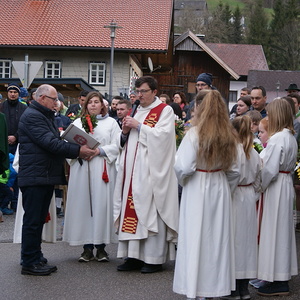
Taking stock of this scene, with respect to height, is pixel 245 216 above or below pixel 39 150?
below

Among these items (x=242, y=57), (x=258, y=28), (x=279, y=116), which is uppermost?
(x=258, y=28)

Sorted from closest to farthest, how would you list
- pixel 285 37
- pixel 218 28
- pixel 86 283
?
1. pixel 86 283
2. pixel 285 37
3. pixel 218 28

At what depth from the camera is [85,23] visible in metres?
41.6

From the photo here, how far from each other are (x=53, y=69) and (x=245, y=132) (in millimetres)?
34696

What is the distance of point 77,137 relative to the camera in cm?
855

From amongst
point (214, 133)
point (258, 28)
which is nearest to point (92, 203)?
point (214, 133)

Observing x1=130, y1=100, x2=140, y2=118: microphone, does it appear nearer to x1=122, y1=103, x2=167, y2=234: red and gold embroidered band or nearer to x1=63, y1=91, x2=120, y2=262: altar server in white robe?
x1=122, y1=103, x2=167, y2=234: red and gold embroidered band

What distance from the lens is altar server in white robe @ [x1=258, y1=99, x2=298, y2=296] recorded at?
7.34 meters

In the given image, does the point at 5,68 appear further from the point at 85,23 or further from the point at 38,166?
the point at 38,166

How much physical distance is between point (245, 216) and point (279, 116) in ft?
3.73

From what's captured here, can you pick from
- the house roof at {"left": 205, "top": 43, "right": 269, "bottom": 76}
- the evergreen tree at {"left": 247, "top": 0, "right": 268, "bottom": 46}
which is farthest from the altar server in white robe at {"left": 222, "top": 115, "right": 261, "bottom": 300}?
the evergreen tree at {"left": 247, "top": 0, "right": 268, "bottom": 46}

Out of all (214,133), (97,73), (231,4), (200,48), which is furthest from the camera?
(231,4)

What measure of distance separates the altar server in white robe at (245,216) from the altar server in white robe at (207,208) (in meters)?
0.32

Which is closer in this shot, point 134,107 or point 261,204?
point 261,204
